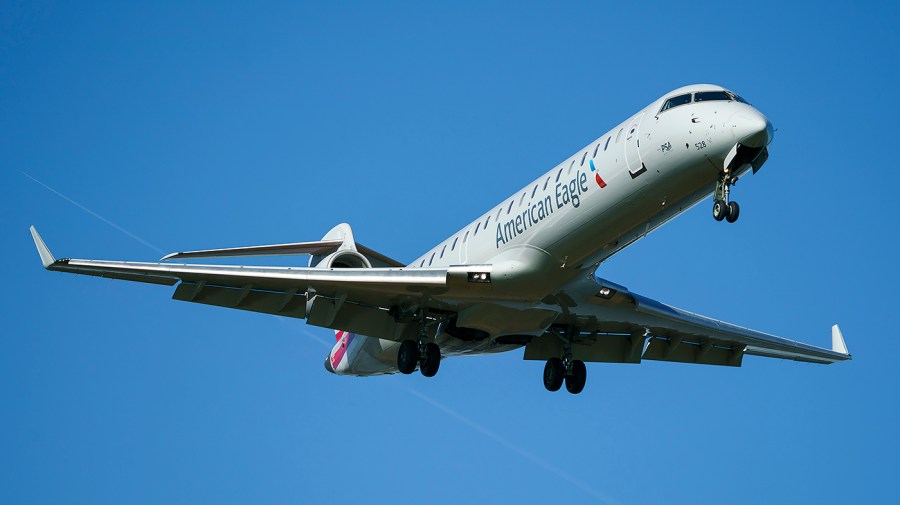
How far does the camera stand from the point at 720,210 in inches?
886

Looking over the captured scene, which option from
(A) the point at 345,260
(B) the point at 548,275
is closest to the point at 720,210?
(B) the point at 548,275

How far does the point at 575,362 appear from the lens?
2916cm

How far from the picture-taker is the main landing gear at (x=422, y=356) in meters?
27.3

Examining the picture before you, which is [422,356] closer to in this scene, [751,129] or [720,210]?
[720,210]

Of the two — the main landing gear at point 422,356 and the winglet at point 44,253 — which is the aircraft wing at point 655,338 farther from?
the winglet at point 44,253

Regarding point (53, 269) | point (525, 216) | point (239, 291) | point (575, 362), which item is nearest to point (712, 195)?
point (525, 216)

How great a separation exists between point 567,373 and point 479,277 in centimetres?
499

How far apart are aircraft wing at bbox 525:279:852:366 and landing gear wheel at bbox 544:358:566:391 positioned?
33 cm

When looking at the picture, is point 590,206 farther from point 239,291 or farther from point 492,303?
point 239,291

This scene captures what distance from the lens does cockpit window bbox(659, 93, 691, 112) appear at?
2330 cm

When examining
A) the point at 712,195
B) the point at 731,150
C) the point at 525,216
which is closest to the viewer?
the point at 731,150

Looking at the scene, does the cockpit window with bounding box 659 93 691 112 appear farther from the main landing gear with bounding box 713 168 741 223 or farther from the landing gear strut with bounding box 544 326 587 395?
the landing gear strut with bounding box 544 326 587 395

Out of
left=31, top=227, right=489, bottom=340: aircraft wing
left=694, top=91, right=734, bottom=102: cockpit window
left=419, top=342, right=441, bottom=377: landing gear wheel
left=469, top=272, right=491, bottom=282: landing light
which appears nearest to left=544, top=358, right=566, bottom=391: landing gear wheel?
left=419, top=342, right=441, bottom=377: landing gear wheel

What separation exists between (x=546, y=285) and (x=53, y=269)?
390 inches
